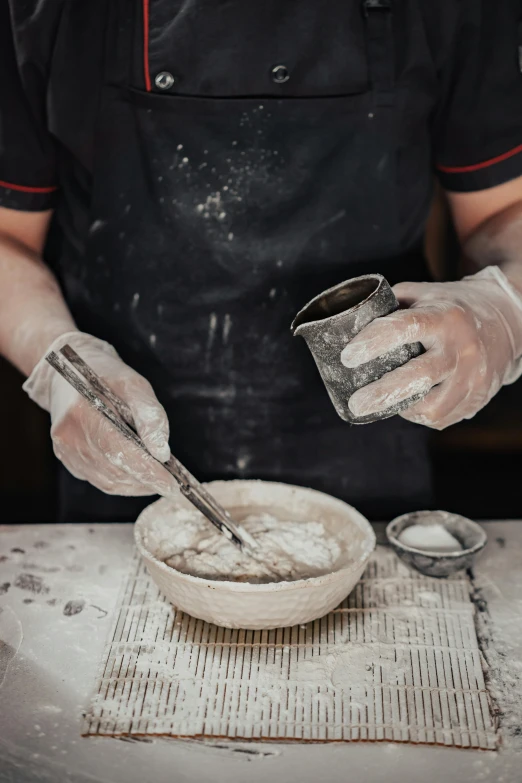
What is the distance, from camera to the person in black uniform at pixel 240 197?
1822 mm

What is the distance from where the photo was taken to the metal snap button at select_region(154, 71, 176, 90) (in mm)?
1826

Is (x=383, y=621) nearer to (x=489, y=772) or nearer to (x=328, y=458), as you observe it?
(x=489, y=772)

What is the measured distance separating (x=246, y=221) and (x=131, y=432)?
2.06 ft

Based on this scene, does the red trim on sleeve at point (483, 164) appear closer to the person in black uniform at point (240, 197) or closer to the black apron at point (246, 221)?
the person in black uniform at point (240, 197)

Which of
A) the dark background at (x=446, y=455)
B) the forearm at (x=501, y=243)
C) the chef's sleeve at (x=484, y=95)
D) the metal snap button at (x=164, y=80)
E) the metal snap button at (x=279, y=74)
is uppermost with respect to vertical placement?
the metal snap button at (x=164, y=80)

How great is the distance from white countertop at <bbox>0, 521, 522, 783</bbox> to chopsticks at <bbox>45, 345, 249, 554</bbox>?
282 millimetres

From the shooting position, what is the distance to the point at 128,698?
1.38 m

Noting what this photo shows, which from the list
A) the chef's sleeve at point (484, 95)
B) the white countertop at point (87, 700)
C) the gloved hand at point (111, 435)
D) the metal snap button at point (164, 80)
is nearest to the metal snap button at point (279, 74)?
the metal snap button at point (164, 80)

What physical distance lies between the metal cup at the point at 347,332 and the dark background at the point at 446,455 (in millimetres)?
2368

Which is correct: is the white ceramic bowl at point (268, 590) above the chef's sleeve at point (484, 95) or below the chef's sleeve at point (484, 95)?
below

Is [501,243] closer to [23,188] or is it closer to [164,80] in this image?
[164,80]

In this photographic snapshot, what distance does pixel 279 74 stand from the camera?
184cm

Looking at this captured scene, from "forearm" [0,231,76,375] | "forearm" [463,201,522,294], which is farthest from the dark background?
"forearm" [463,201,522,294]

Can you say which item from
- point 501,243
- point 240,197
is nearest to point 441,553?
point 501,243
